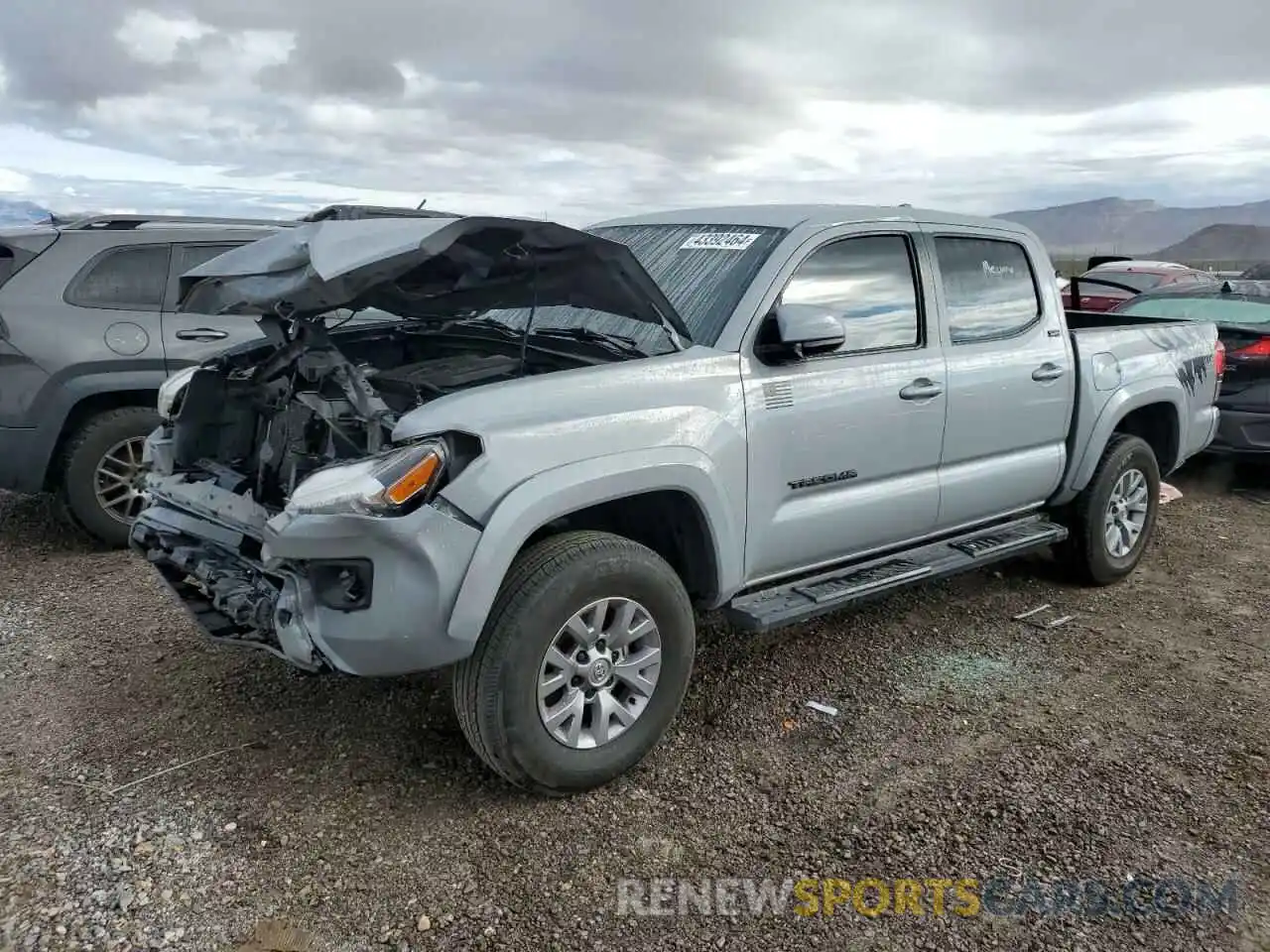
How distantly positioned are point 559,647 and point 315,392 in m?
1.33

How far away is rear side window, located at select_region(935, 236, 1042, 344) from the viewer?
14.7 ft

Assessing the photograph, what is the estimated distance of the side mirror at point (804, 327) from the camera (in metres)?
3.54

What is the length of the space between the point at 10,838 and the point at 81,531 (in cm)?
316

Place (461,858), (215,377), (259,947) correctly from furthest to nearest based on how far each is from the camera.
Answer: (215,377)
(461,858)
(259,947)

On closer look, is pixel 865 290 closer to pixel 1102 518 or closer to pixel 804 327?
pixel 804 327

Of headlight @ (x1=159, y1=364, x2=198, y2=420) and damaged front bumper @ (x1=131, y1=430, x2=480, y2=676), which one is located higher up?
headlight @ (x1=159, y1=364, x2=198, y2=420)

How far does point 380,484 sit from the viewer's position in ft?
9.30

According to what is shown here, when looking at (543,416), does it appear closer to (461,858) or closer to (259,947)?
(461,858)

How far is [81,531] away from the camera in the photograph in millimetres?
5828

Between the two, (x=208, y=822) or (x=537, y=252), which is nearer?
(x=208, y=822)

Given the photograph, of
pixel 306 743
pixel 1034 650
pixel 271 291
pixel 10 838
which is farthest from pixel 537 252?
pixel 1034 650

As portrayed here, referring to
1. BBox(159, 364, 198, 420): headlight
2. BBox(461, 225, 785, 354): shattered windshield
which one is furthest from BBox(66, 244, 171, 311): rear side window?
BBox(461, 225, 785, 354): shattered windshield

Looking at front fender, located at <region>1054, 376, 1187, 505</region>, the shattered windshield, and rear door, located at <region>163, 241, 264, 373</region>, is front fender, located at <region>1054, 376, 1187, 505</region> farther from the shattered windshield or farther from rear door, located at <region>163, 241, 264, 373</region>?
rear door, located at <region>163, 241, 264, 373</region>

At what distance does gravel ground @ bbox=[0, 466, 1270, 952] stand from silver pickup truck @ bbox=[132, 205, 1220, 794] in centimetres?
37
